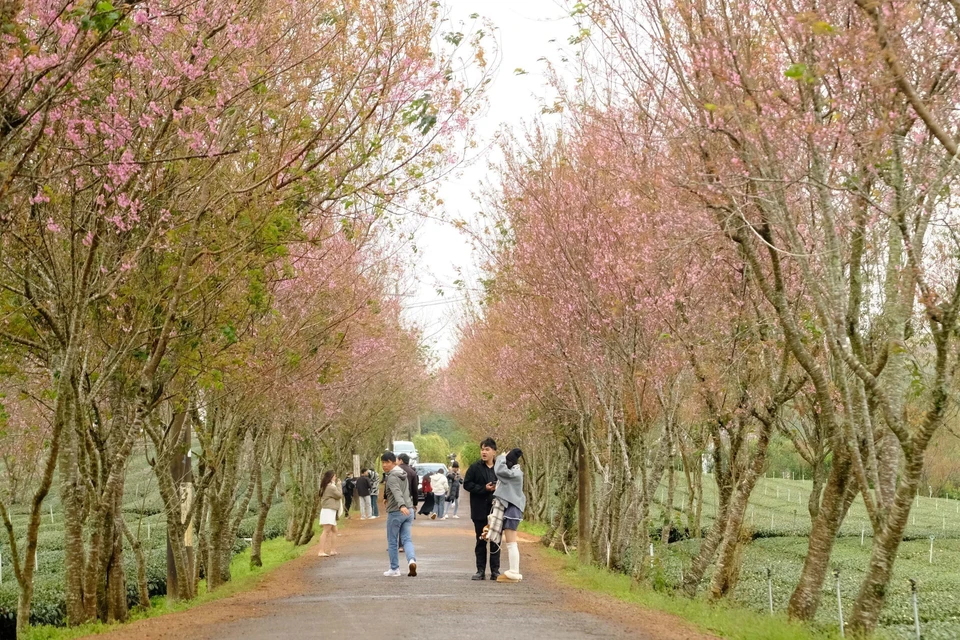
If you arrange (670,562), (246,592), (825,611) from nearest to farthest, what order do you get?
(246,592) → (825,611) → (670,562)

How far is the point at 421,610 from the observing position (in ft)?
34.9

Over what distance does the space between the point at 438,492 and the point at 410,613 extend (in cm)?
2908

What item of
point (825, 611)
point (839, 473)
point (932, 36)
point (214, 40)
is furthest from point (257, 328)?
point (825, 611)

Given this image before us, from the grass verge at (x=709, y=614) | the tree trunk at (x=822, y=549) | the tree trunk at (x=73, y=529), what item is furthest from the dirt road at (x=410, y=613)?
the tree trunk at (x=822, y=549)

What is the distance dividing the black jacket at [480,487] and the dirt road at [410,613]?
0.99 metres

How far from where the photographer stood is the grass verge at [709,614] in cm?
953

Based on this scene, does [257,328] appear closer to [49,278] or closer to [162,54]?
[49,278]

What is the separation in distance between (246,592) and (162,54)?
Answer: 7.97 m

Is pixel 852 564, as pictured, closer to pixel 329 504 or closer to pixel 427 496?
pixel 329 504

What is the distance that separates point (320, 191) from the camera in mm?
12023

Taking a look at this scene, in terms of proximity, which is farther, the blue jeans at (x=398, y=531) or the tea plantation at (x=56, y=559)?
the tea plantation at (x=56, y=559)

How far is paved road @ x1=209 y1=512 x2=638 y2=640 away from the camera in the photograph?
9180mm

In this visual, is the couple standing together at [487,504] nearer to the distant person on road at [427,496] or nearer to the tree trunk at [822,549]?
the tree trunk at [822,549]

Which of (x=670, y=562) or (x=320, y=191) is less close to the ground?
(x=320, y=191)
